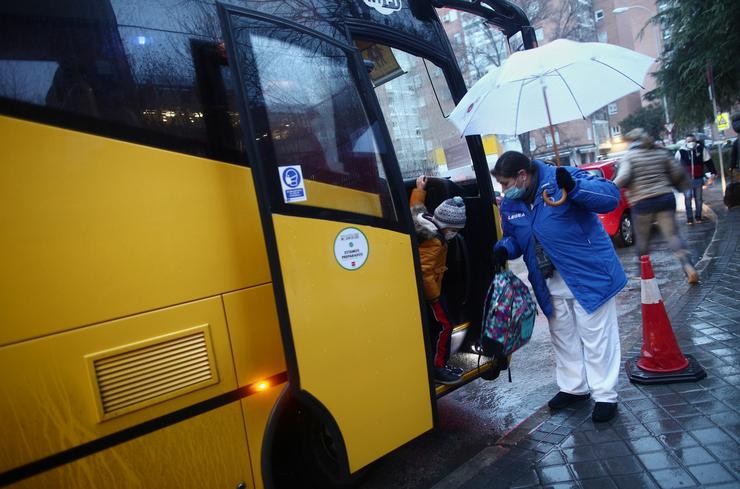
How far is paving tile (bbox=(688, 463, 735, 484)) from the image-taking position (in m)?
2.48

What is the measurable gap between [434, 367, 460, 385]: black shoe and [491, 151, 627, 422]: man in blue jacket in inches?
32.5

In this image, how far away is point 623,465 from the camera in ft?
9.09

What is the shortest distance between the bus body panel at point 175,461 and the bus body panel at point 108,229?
539mm

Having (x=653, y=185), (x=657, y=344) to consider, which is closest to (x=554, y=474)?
(x=657, y=344)

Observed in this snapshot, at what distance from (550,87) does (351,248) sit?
2494mm

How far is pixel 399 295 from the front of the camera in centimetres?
275

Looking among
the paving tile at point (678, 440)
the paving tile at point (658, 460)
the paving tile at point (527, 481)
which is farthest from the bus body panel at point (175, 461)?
the paving tile at point (678, 440)

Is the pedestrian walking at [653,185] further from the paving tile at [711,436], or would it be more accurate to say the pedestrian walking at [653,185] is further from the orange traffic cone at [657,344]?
the paving tile at [711,436]

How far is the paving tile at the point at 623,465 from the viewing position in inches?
106

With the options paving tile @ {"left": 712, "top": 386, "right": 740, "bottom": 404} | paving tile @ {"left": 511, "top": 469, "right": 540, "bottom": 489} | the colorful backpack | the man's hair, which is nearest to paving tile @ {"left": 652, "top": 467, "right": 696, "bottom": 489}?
paving tile @ {"left": 511, "top": 469, "right": 540, "bottom": 489}

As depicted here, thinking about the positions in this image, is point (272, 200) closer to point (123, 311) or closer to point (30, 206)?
point (123, 311)

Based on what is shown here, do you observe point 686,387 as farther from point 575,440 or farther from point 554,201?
point 554,201

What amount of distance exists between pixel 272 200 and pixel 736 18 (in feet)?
48.3

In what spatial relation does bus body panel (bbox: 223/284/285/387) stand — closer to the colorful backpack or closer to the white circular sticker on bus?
the white circular sticker on bus
